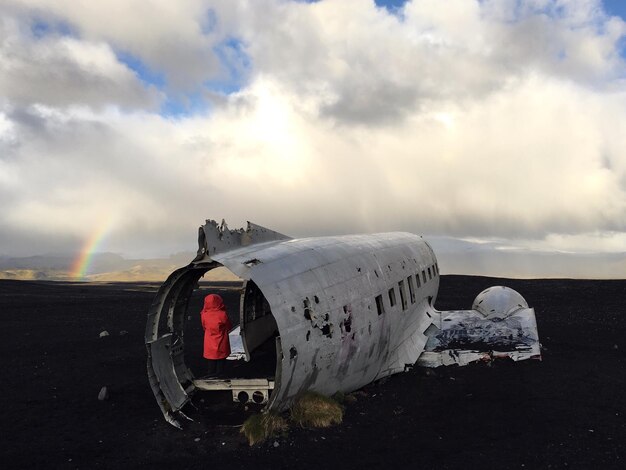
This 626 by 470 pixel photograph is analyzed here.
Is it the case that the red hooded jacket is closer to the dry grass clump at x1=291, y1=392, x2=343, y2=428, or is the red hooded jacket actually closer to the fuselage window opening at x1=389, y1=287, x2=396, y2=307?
the dry grass clump at x1=291, y1=392, x2=343, y2=428

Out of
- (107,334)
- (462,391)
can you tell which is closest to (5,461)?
(462,391)

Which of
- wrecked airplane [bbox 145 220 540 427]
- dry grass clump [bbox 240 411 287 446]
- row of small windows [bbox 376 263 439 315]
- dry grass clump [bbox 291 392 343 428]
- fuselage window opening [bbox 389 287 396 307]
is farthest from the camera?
fuselage window opening [bbox 389 287 396 307]

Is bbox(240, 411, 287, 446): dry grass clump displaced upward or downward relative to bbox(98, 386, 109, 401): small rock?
upward

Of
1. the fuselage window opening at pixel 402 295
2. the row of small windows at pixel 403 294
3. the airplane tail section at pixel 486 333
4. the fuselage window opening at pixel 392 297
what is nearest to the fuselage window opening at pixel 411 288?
the row of small windows at pixel 403 294

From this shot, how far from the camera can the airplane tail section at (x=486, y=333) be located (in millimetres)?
15938

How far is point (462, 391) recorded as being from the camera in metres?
13.9

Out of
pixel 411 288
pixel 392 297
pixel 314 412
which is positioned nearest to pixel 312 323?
pixel 314 412

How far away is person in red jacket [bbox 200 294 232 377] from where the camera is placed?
13.0 meters

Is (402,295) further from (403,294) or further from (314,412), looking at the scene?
(314,412)

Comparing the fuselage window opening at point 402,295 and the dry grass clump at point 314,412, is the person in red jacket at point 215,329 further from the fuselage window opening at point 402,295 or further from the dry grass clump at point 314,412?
the fuselage window opening at point 402,295

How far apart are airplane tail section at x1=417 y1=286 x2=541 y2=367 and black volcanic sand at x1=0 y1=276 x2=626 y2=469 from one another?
0.51m

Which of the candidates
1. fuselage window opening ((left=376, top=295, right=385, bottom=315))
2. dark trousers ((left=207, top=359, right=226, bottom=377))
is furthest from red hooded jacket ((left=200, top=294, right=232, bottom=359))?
fuselage window opening ((left=376, top=295, right=385, bottom=315))

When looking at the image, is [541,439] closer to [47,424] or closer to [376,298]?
[376,298]

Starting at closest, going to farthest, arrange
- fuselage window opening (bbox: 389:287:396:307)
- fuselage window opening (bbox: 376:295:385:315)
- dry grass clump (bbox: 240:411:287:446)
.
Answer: dry grass clump (bbox: 240:411:287:446)
fuselage window opening (bbox: 376:295:385:315)
fuselage window opening (bbox: 389:287:396:307)
